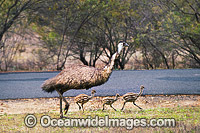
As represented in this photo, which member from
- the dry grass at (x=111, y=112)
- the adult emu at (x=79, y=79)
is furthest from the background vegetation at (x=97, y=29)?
the adult emu at (x=79, y=79)

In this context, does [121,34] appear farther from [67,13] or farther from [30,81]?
[30,81]

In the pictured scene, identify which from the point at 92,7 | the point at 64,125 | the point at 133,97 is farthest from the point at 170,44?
the point at 64,125

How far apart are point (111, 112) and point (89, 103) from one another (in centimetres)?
279

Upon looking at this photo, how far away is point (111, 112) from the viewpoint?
8.34 m

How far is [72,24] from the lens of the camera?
23953 millimetres

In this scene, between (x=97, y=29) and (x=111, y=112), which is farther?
(x=97, y=29)

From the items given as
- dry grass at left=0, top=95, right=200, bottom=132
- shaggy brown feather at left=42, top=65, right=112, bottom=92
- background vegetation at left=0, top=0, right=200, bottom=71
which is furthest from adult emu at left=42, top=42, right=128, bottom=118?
background vegetation at left=0, top=0, right=200, bottom=71

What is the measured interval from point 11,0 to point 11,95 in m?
9.03

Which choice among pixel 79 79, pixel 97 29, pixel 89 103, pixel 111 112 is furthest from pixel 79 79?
pixel 97 29

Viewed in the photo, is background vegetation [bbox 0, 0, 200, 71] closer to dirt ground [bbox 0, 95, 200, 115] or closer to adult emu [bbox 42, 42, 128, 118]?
dirt ground [bbox 0, 95, 200, 115]

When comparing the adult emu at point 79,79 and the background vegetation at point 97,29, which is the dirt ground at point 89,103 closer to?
the adult emu at point 79,79

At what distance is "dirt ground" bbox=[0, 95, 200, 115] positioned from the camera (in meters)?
9.96

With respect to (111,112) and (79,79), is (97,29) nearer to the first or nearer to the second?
(111,112)

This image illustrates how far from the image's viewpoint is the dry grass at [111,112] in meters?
6.09
